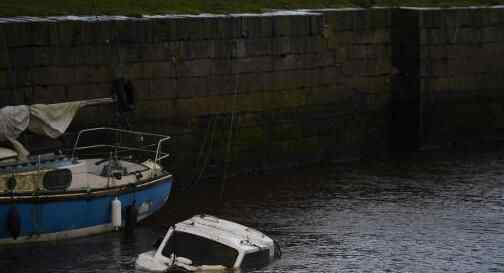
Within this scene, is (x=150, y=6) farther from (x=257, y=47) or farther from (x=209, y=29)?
(x=257, y=47)

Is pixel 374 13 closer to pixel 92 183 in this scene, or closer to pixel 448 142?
pixel 448 142

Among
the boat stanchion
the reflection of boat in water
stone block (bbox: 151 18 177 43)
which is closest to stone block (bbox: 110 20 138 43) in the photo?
stone block (bbox: 151 18 177 43)

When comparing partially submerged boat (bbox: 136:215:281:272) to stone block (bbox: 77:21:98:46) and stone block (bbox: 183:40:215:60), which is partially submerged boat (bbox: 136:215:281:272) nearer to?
stone block (bbox: 77:21:98:46)

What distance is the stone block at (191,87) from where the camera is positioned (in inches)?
1307

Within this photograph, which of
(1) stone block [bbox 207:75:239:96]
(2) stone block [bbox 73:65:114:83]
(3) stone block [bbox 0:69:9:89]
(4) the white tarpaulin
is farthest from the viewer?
(1) stone block [bbox 207:75:239:96]

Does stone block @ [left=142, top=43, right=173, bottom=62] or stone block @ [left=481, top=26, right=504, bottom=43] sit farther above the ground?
stone block @ [left=142, top=43, right=173, bottom=62]

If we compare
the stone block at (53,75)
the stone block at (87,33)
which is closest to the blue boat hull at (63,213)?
the stone block at (53,75)

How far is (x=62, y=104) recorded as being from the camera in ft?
92.5

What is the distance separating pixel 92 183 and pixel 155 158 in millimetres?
2616

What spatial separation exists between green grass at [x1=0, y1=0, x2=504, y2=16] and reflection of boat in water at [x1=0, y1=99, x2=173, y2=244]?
4.79m

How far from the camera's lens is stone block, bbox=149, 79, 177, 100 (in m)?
32.5

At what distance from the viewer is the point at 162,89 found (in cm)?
3272

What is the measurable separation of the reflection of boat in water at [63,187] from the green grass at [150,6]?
4794 mm

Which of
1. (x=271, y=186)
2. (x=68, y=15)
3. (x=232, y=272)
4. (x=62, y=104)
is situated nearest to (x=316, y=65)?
(x=271, y=186)
